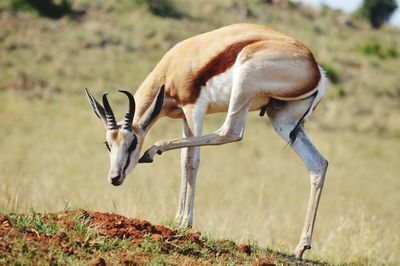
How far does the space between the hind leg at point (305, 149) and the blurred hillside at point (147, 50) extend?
65.3 ft

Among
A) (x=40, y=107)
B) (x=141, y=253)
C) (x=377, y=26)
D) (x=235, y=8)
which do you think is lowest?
(x=377, y=26)

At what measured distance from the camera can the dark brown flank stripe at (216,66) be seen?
26.5 feet

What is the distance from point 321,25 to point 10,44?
93.4ft

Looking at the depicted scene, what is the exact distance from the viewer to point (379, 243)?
1005 cm

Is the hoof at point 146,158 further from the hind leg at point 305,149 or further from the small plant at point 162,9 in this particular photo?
the small plant at point 162,9

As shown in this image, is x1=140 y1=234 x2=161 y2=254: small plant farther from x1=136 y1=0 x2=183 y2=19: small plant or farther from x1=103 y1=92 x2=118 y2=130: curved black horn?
x1=136 y1=0 x2=183 y2=19: small plant

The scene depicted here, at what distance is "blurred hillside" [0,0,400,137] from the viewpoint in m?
29.0

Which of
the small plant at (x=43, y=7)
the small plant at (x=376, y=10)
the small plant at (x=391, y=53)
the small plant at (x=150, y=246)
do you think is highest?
the small plant at (x=150, y=246)

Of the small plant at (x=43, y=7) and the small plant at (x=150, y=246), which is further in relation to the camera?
the small plant at (x=43, y=7)

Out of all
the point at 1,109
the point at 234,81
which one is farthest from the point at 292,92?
the point at 1,109

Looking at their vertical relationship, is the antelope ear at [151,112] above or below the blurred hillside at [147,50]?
above

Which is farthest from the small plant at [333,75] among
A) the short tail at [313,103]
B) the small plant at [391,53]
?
the short tail at [313,103]

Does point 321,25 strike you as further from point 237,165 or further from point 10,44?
point 237,165

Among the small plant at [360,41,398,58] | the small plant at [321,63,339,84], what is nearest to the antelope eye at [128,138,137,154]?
the small plant at [321,63,339,84]
